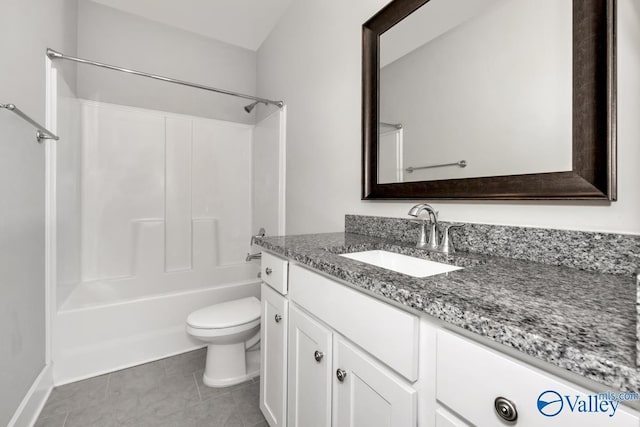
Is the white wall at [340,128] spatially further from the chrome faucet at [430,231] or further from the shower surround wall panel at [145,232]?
the shower surround wall panel at [145,232]

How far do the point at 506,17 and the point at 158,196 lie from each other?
2.67 m

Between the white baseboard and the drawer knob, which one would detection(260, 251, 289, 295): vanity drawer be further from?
the white baseboard

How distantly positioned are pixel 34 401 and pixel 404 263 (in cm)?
192

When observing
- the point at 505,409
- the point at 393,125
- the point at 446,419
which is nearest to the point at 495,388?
the point at 505,409

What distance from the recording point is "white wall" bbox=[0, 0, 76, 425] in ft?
3.84

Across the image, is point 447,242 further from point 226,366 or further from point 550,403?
point 226,366

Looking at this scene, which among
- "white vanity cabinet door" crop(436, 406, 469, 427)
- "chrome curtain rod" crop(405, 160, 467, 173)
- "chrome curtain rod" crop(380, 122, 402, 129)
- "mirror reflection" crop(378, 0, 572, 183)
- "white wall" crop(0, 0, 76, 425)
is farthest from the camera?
"chrome curtain rod" crop(380, 122, 402, 129)

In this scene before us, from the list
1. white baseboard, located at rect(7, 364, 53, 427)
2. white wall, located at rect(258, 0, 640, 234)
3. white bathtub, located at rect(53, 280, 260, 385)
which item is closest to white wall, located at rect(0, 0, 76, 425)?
white baseboard, located at rect(7, 364, 53, 427)

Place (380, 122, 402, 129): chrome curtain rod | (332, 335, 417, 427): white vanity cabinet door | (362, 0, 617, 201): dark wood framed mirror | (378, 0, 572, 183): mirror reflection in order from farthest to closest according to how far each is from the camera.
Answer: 1. (380, 122, 402, 129): chrome curtain rod
2. (378, 0, 572, 183): mirror reflection
3. (362, 0, 617, 201): dark wood framed mirror
4. (332, 335, 417, 427): white vanity cabinet door

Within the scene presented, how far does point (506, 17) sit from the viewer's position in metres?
0.92

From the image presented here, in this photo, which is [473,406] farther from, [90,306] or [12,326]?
[90,306]

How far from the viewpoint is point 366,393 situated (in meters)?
0.70

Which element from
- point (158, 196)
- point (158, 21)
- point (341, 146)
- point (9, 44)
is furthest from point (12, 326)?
point (158, 21)

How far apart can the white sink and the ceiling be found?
82.1 inches
